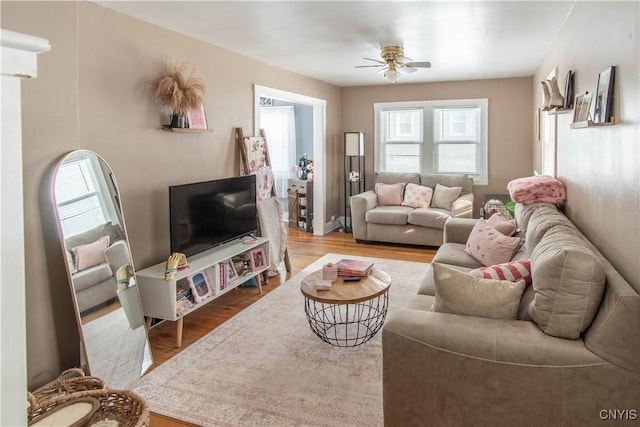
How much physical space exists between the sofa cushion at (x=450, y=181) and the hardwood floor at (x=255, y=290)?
1136 millimetres

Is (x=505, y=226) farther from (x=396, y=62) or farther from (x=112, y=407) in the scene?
(x=112, y=407)

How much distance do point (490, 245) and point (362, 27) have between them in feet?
6.69

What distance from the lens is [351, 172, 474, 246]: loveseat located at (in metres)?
6.04

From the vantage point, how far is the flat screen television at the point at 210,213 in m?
3.48

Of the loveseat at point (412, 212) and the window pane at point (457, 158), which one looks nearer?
the loveseat at point (412, 212)

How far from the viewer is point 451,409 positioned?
1.87m

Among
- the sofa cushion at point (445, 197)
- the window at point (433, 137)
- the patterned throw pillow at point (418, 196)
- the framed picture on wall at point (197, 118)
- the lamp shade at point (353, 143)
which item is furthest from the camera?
the lamp shade at point (353, 143)

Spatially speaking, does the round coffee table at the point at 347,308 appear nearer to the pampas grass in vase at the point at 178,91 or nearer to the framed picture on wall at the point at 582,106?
the framed picture on wall at the point at 582,106

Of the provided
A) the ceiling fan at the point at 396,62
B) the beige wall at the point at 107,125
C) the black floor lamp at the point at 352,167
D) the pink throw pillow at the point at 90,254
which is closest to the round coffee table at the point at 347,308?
the pink throw pillow at the point at 90,254

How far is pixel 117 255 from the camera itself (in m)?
2.87

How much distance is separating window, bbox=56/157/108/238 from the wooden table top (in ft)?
4.63

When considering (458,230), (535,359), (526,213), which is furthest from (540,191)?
(535,359)

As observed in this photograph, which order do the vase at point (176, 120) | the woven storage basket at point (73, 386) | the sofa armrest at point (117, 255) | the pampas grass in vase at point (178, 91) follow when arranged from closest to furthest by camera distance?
the woven storage basket at point (73, 386) < the sofa armrest at point (117, 255) < the pampas grass in vase at point (178, 91) < the vase at point (176, 120)

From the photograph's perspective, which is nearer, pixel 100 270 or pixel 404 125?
pixel 100 270
